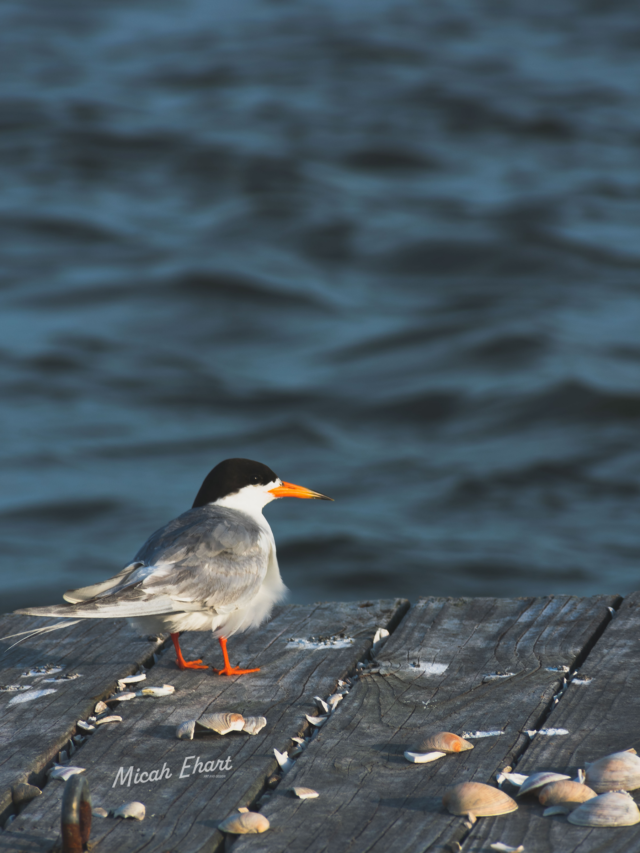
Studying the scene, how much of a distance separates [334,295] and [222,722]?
1095cm

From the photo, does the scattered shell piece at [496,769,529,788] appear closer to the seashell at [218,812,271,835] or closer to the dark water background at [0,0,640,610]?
the seashell at [218,812,271,835]

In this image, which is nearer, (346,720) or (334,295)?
(346,720)

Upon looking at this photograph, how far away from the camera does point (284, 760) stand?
107 inches

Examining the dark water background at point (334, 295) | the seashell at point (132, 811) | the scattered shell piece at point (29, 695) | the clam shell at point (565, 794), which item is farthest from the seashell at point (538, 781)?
the dark water background at point (334, 295)

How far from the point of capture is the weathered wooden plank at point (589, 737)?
7.50 feet

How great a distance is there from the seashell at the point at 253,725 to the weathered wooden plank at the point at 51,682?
47 cm

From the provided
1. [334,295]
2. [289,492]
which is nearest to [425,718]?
[289,492]

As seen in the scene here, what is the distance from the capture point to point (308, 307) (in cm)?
Result: 1305

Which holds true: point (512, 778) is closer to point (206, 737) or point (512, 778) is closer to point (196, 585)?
point (206, 737)

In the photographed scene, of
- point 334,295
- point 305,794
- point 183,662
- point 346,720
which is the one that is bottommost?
point 334,295

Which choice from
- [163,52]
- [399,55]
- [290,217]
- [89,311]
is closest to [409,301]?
[290,217]

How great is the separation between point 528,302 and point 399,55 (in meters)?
9.94

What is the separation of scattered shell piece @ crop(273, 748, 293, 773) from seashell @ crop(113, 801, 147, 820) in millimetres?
377

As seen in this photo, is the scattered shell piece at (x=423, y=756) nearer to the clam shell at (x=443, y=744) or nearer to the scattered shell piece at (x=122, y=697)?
the clam shell at (x=443, y=744)
